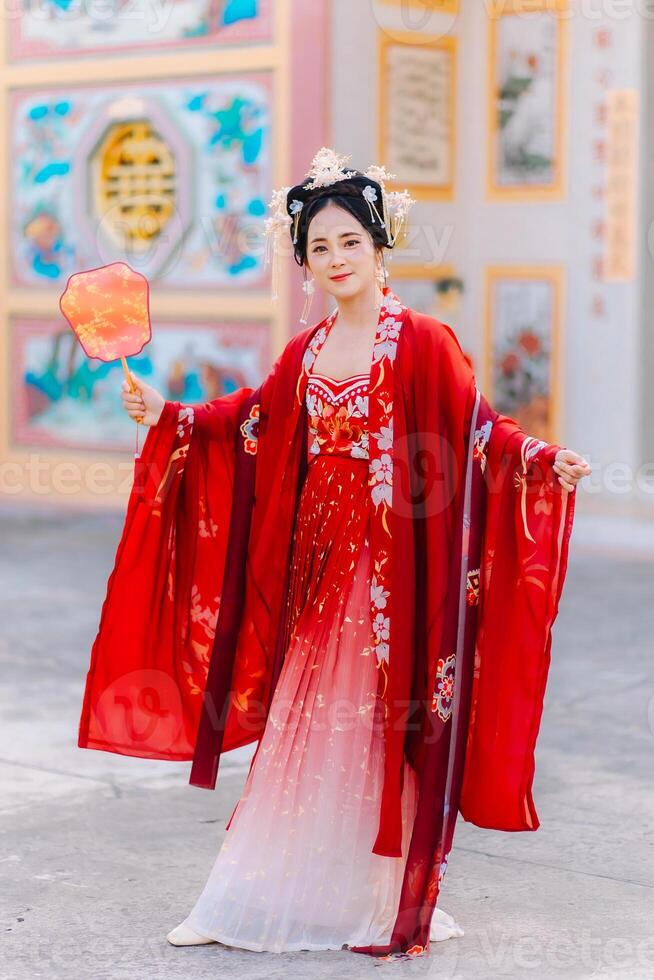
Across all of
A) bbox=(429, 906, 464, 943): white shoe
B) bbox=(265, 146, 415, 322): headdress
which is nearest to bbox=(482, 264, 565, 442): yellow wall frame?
bbox=(265, 146, 415, 322): headdress

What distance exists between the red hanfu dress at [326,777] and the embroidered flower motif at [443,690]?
0.12 meters

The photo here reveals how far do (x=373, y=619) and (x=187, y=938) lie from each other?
2.36 ft

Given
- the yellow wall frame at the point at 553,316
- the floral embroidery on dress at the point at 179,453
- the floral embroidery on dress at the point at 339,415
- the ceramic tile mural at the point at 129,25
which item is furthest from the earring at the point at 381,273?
the yellow wall frame at the point at 553,316

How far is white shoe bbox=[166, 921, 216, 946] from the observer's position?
3.48 meters

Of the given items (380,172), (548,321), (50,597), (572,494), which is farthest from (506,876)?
(548,321)

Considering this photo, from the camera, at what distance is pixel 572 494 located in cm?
346

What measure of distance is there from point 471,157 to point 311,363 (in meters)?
7.42

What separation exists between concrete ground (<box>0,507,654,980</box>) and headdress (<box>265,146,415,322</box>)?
141cm

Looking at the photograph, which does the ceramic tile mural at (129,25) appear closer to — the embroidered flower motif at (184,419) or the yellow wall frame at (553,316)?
the yellow wall frame at (553,316)

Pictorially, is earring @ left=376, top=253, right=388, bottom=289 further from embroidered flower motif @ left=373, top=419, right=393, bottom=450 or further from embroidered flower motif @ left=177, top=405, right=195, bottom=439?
embroidered flower motif @ left=177, top=405, right=195, bottom=439

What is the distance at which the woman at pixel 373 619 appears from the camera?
347 cm

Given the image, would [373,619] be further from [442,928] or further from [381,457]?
[442,928]

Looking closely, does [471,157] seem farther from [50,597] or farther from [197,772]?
[197,772]

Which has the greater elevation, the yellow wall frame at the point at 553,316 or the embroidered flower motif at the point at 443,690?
the yellow wall frame at the point at 553,316
